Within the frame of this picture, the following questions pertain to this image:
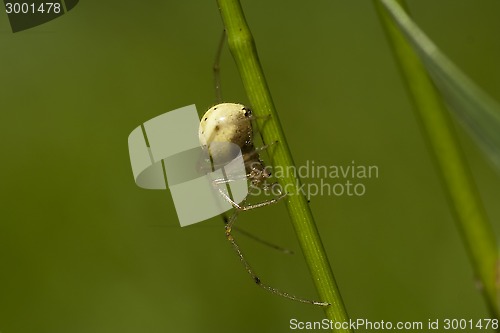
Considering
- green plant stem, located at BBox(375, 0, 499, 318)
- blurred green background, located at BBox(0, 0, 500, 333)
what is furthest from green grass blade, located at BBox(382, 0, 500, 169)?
blurred green background, located at BBox(0, 0, 500, 333)

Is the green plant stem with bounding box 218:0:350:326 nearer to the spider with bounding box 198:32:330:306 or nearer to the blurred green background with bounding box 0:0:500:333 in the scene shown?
the spider with bounding box 198:32:330:306

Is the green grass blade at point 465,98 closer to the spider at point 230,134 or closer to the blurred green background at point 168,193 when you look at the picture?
the spider at point 230,134

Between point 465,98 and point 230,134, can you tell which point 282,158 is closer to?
point 465,98

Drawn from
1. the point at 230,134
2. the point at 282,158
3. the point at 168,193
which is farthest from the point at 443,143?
the point at 168,193

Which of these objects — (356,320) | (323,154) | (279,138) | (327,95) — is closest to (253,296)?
(356,320)

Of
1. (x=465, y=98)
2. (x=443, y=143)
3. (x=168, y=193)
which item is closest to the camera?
(x=465, y=98)

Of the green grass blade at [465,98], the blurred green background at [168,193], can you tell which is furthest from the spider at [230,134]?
the blurred green background at [168,193]

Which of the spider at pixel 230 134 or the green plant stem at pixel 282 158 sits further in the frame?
the spider at pixel 230 134
